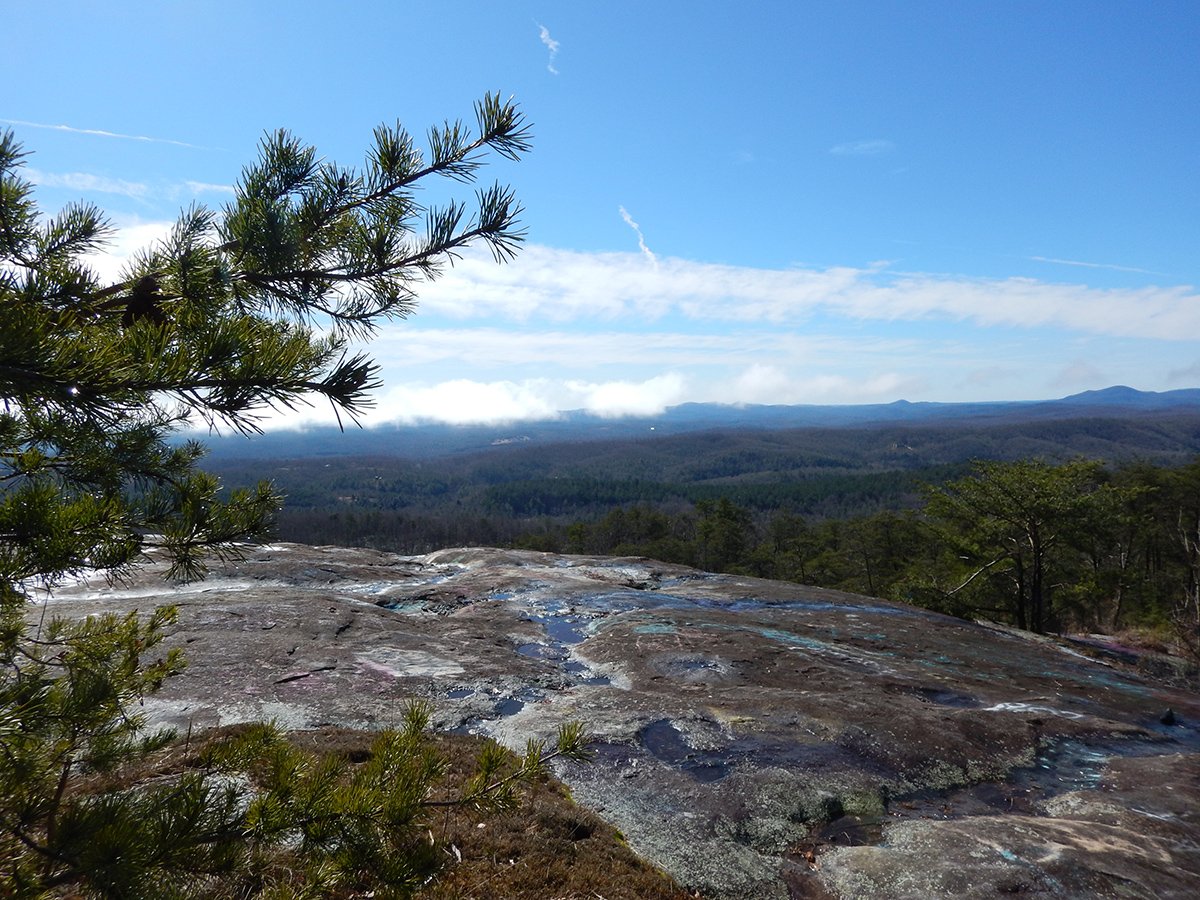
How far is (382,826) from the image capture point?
271cm

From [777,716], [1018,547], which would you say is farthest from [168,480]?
[1018,547]

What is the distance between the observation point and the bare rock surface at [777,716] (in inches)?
265

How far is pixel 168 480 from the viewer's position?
329cm

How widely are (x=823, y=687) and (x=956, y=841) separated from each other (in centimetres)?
661

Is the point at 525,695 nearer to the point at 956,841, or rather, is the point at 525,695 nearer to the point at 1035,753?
the point at 956,841

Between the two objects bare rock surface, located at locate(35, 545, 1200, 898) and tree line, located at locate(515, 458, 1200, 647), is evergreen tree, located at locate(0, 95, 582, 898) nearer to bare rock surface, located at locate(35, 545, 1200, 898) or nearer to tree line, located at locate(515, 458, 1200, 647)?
bare rock surface, located at locate(35, 545, 1200, 898)

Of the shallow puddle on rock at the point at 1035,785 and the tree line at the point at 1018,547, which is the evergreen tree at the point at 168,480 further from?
the tree line at the point at 1018,547

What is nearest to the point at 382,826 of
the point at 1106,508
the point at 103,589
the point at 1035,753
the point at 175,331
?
the point at 175,331

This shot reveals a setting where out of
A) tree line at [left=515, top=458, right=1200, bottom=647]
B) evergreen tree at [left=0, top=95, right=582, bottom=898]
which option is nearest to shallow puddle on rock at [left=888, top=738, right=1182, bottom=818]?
evergreen tree at [left=0, top=95, right=582, bottom=898]

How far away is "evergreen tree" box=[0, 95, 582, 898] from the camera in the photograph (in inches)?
83.8

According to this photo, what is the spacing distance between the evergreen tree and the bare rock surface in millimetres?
5022

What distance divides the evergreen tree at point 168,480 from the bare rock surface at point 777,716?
502 cm

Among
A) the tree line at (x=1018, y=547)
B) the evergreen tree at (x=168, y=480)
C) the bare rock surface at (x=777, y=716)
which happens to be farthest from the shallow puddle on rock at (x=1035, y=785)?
the tree line at (x=1018, y=547)

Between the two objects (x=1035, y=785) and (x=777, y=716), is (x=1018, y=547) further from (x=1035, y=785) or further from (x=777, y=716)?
(x=777, y=716)
